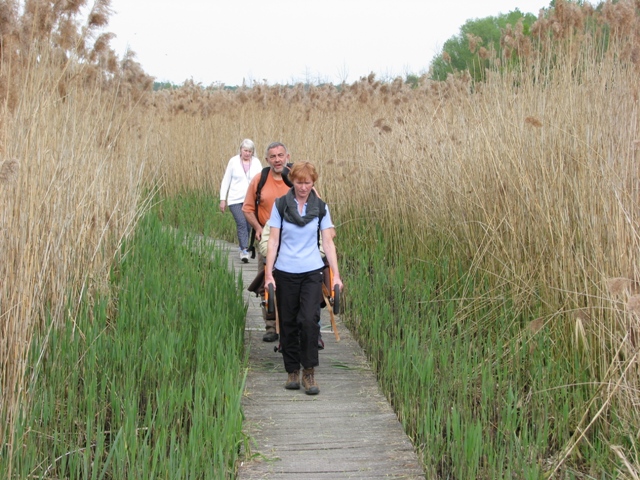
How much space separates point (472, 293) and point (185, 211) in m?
6.57

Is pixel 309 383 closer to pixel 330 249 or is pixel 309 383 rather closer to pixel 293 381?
pixel 293 381

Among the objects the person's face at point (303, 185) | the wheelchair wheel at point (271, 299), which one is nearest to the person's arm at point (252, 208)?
the person's face at point (303, 185)

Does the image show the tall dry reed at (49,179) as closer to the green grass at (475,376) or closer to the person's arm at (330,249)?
the person's arm at (330,249)

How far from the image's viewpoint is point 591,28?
18.9ft

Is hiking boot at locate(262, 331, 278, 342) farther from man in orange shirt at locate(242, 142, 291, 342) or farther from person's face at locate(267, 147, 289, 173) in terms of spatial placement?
person's face at locate(267, 147, 289, 173)

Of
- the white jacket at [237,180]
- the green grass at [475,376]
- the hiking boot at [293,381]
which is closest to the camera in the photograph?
the green grass at [475,376]

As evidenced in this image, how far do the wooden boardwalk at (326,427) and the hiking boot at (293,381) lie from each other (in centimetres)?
3

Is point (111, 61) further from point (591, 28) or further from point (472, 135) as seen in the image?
point (591, 28)

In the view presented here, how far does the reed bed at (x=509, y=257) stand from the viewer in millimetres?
3879

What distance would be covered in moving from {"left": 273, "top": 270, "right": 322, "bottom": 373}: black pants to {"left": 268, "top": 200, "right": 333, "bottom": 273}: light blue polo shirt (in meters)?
0.04

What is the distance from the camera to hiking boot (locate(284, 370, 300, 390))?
16.6ft

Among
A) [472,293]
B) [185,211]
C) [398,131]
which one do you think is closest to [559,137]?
[472,293]

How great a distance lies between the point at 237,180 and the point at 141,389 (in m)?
5.16

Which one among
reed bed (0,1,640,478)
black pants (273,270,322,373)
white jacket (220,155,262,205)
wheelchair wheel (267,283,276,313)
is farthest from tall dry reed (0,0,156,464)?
white jacket (220,155,262,205)
